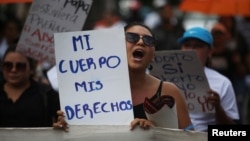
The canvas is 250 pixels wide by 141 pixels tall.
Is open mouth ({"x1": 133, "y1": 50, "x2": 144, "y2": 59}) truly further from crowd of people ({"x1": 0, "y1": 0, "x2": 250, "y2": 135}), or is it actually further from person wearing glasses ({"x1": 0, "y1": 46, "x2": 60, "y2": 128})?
person wearing glasses ({"x1": 0, "y1": 46, "x2": 60, "y2": 128})

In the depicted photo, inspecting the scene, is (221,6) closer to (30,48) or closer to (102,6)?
(30,48)

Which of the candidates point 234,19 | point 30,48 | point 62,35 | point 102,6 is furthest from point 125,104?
point 102,6

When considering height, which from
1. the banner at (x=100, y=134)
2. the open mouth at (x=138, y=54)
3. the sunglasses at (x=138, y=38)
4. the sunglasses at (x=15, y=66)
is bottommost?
the banner at (x=100, y=134)

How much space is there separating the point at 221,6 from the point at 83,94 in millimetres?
6007

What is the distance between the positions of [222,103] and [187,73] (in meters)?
0.46

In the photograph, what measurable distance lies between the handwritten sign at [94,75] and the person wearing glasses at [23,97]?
1.42 metres

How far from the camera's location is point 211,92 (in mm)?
9367

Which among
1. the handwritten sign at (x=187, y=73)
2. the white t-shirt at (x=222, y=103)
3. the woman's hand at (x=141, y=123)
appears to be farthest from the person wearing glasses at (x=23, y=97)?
the woman's hand at (x=141, y=123)

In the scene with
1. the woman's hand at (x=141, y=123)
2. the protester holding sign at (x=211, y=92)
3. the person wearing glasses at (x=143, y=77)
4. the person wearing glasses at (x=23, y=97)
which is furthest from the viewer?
the protester holding sign at (x=211, y=92)

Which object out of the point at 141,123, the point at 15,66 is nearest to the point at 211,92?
the point at 15,66

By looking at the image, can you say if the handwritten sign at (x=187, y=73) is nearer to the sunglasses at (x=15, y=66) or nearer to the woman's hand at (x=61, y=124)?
the sunglasses at (x=15, y=66)

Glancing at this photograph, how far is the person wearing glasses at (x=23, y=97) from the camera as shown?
9055 millimetres

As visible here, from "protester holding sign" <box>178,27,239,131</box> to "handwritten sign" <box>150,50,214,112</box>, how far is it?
89 mm

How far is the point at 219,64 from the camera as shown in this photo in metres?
15.4
